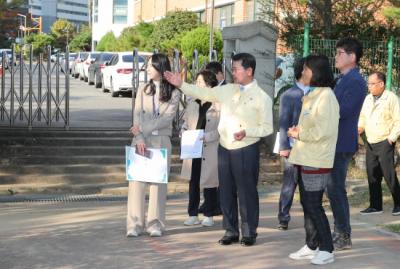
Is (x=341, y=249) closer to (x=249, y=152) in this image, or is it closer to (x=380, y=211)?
(x=249, y=152)

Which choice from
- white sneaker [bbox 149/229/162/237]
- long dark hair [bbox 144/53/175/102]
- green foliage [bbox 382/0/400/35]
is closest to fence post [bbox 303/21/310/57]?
green foliage [bbox 382/0/400/35]

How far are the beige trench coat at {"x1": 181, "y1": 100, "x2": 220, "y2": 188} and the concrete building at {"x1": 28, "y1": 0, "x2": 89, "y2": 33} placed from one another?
485ft

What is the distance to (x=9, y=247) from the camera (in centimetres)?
671

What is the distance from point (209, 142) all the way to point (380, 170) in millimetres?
2441

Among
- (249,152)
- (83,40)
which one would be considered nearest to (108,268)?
(249,152)

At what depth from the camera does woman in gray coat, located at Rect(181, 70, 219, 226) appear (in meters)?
7.73

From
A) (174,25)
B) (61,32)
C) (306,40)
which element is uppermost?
(61,32)

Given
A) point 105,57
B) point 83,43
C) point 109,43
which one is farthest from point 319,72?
point 83,43

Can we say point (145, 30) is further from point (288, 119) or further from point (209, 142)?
point (288, 119)

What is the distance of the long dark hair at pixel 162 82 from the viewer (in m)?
7.15

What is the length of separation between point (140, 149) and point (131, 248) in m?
1.03

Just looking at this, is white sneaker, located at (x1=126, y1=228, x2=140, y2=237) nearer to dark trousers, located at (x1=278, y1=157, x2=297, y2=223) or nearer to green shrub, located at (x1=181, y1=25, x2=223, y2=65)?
dark trousers, located at (x1=278, y1=157, x2=297, y2=223)

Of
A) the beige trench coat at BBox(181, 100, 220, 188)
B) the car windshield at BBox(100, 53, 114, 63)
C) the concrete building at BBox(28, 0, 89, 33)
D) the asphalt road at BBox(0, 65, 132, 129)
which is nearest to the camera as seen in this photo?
the beige trench coat at BBox(181, 100, 220, 188)

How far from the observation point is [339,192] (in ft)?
22.0
